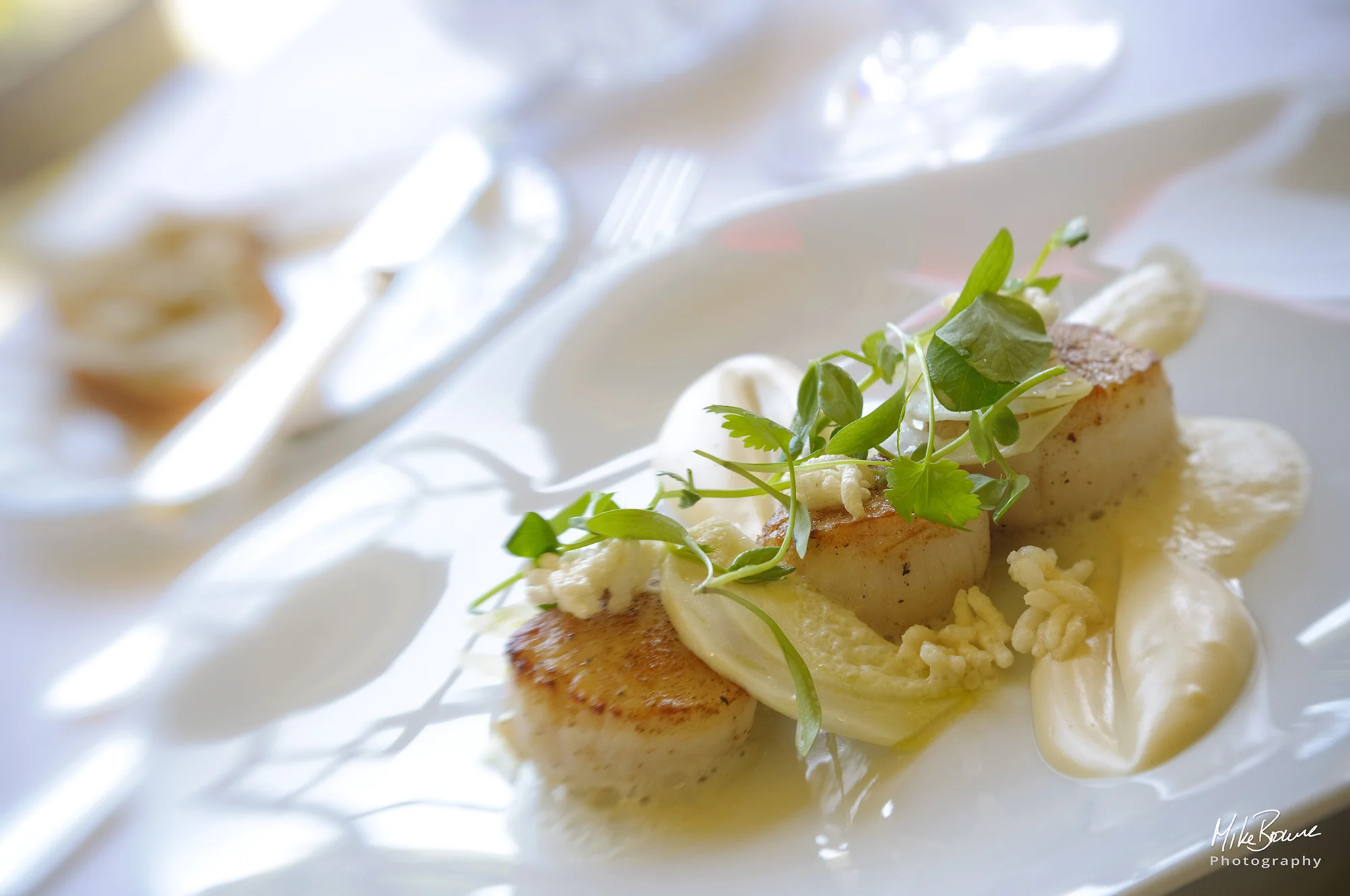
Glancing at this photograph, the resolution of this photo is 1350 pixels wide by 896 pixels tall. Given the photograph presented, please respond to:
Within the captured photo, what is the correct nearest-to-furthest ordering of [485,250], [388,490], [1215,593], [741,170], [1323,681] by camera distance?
[1323,681], [1215,593], [388,490], [485,250], [741,170]

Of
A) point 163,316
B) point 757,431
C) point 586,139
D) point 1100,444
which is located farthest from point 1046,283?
point 163,316

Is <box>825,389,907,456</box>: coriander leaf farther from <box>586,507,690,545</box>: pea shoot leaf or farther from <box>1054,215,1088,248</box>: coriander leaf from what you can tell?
<box>1054,215,1088,248</box>: coriander leaf

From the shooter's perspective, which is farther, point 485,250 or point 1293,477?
point 485,250

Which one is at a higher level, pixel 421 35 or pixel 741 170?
pixel 421 35

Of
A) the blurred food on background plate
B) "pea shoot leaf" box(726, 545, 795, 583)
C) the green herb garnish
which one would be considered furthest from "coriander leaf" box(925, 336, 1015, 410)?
the blurred food on background plate

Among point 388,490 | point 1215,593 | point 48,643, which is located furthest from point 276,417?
point 1215,593

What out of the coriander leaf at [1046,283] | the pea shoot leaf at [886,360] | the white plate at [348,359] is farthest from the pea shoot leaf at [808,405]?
the white plate at [348,359]

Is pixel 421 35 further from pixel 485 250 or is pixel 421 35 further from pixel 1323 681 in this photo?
pixel 1323 681

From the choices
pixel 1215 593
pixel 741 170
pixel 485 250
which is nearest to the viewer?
pixel 1215 593
